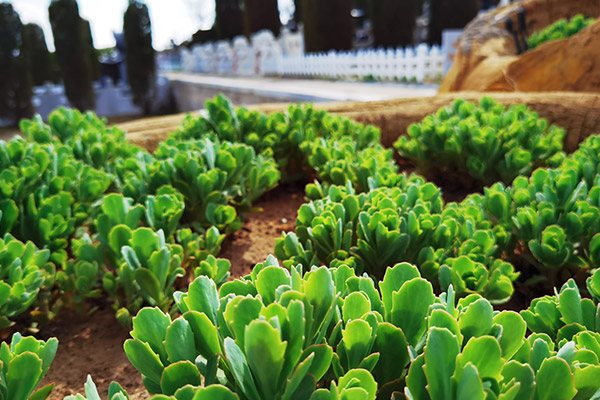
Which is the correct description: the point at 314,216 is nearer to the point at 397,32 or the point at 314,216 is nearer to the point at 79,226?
the point at 79,226

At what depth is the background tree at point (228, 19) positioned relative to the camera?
2559 cm

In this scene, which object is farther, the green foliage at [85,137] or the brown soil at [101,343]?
the green foliage at [85,137]

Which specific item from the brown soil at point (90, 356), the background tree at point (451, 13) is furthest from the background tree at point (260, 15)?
the brown soil at point (90, 356)

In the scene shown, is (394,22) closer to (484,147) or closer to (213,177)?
(484,147)

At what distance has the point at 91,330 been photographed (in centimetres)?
155

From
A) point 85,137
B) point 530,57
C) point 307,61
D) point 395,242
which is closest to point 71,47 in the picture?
point 307,61

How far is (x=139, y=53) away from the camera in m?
18.1

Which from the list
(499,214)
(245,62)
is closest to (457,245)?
(499,214)

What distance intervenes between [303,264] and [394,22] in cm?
1625

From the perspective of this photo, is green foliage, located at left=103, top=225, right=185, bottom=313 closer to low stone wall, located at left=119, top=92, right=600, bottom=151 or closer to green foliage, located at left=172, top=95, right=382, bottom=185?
green foliage, located at left=172, top=95, right=382, bottom=185

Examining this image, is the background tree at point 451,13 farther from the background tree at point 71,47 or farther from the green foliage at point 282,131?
the green foliage at point 282,131

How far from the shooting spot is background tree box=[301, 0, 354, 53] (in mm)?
16228

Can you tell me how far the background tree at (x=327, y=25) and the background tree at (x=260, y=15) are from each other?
497 centimetres

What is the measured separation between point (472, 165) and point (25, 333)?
6.01 feet
